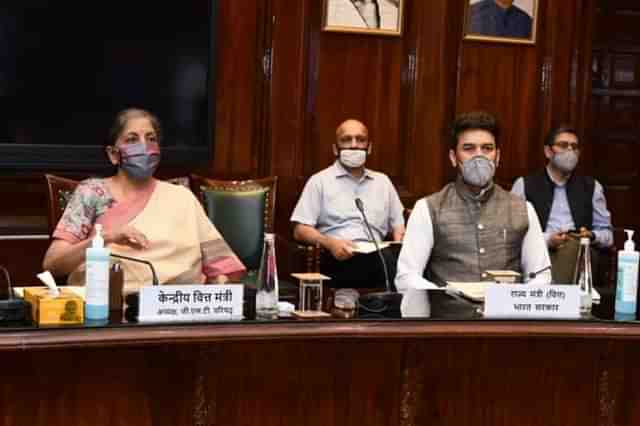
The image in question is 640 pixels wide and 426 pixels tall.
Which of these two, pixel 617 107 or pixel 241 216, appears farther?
pixel 617 107

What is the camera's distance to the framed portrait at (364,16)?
18.9 feet

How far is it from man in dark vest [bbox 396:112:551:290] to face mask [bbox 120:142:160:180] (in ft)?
2.68

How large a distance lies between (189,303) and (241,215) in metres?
2.22

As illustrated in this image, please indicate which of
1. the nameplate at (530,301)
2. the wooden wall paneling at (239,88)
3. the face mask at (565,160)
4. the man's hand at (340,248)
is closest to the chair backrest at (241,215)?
the man's hand at (340,248)

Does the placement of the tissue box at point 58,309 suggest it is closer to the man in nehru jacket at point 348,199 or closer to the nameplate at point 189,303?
the nameplate at point 189,303

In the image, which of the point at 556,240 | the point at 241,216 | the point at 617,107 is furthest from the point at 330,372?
the point at 617,107

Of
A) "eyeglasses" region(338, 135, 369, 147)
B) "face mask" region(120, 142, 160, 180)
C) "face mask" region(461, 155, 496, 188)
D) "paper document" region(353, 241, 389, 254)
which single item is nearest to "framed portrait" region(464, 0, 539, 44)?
"eyeglasses" region(338, 135, 369, 147)

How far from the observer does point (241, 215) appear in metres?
4.90

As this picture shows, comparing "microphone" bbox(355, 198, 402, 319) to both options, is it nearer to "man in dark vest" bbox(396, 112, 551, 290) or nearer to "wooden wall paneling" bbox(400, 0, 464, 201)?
"man in dark vest" bbox(396, 112, 551, 290)

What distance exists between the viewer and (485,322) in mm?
2859

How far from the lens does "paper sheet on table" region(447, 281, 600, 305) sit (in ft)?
10.5

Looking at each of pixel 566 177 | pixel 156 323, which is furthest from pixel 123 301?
pixel 566 177

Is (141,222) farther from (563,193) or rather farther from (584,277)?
(563,193)

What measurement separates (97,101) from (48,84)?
0.23m
